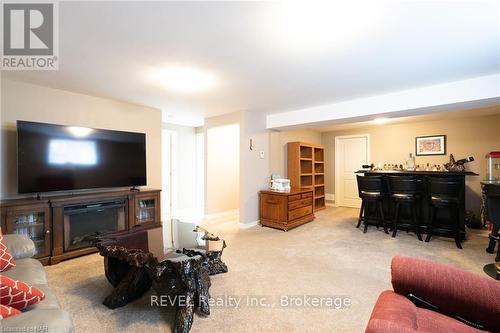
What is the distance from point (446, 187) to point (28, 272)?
475 cm

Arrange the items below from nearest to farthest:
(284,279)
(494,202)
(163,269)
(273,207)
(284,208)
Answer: (163,269) → (284,279) → (494,202) → (284,208) → (273,207)

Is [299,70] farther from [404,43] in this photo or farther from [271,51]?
[404,43]

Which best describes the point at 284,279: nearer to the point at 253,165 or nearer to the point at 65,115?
the point at 253,165

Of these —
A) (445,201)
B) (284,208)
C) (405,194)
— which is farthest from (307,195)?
(445,201)

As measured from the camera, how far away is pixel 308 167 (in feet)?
19.6

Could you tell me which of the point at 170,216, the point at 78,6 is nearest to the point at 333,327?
the point at 78,6

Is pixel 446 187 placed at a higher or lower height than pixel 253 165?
lower

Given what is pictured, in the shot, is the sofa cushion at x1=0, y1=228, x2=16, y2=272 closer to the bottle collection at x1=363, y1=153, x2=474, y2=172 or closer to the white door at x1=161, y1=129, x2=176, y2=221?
the white door at x1=161, y1=129, x2=176, y2=221

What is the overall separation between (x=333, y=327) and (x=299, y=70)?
2408mm

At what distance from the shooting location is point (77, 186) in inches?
123

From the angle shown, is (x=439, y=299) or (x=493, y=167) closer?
(x=439, y=299)

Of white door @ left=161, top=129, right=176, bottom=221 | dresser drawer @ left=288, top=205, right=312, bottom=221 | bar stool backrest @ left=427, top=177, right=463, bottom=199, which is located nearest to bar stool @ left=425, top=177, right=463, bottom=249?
bar stool backrest @ left=427, top=177, right=463, bottom=199

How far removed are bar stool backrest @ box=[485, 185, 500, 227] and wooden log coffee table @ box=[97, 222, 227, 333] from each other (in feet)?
9.96

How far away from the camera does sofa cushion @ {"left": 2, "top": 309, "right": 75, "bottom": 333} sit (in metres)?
0.85
